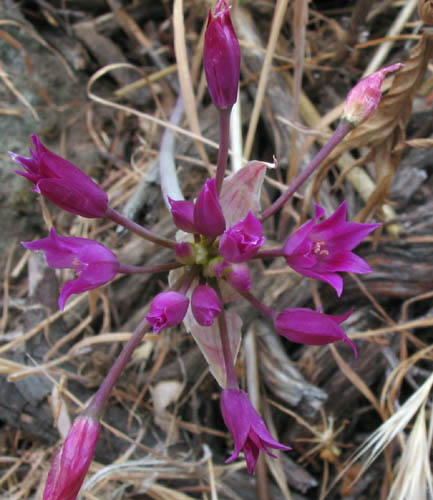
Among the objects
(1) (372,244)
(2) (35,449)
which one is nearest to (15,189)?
(2) (35,449)

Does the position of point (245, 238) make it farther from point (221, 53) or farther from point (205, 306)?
point (221, 53)

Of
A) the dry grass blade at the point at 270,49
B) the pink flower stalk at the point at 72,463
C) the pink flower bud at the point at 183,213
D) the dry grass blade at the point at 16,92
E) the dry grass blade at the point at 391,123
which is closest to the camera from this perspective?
the pink flower stalk at the point at 72,463

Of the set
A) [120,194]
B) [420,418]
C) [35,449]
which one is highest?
[120,194]

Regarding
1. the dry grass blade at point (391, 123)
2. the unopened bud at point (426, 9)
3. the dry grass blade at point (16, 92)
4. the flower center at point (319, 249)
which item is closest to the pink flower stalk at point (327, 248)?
the flower center at point (319, 249)

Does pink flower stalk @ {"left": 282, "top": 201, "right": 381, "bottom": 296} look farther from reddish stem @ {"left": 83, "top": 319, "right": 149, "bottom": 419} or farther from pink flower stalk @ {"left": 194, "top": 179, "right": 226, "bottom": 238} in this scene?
reddish stem @ {"left": 83, "top": 319, "right": 149, "bottom": 419}

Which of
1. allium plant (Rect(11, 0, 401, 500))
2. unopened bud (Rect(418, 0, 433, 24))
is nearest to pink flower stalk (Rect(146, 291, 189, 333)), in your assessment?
allium plant (Rect(11, 0, 401, 500))

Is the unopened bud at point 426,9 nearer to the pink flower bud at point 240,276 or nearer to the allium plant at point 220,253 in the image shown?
the allium plant at point 220,253

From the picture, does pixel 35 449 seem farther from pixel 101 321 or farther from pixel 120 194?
pixel 120 194
